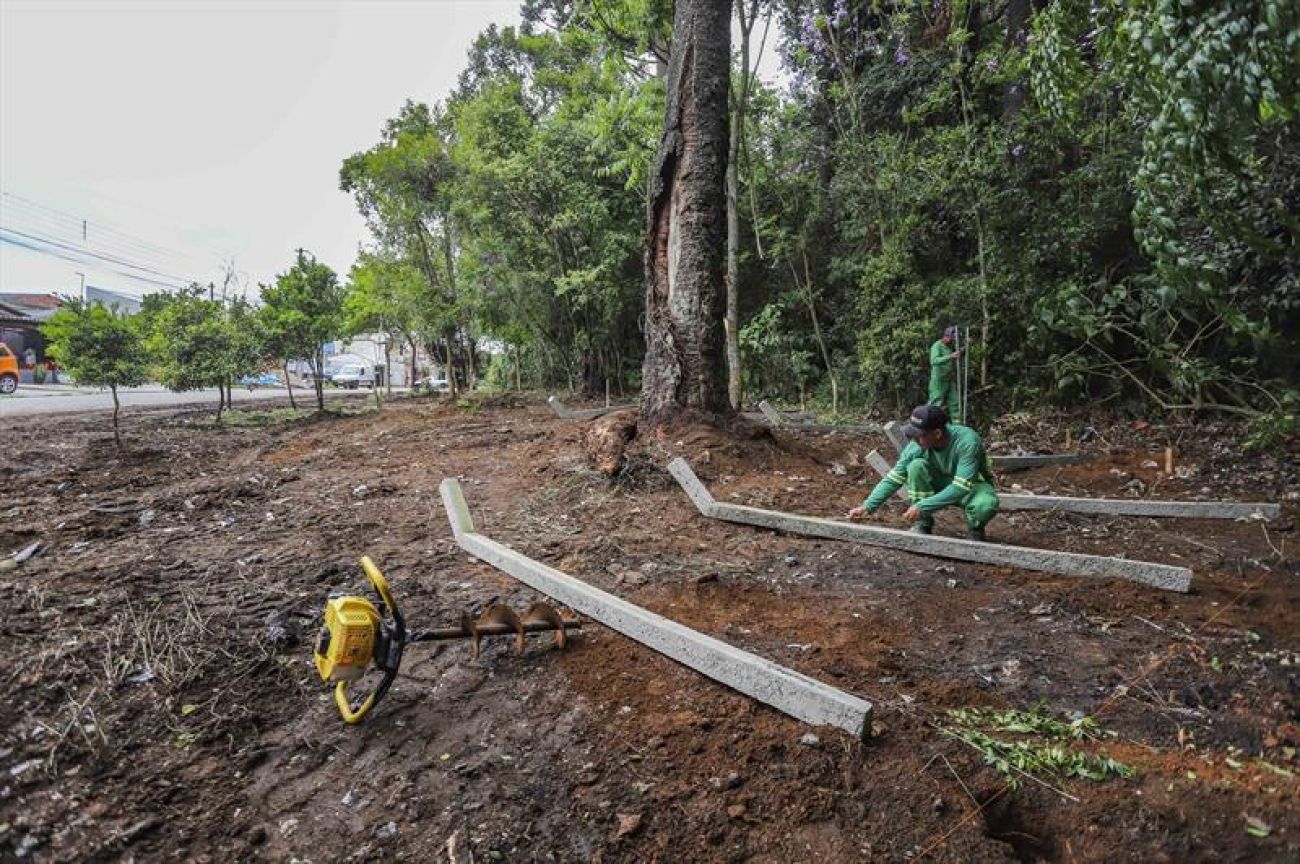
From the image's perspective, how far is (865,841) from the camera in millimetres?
1621

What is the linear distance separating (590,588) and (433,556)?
137cm

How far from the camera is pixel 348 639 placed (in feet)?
6.62

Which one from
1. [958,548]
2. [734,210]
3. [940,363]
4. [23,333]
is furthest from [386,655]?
[23,333]

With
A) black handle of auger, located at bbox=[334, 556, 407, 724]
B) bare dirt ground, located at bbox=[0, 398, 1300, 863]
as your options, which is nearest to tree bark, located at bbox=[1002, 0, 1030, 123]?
bare dirt ground, located at bbox=[0, 398, 1300, 863]

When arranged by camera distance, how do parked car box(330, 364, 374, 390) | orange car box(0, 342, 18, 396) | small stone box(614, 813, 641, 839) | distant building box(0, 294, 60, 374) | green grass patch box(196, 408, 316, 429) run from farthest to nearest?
parked car box(330, 364, 374, 390) < distant building box(0, 294, 60, 374) < orange car box(0, 342, 18, 396) < green grass patch box(196, 408, 316, 429) < small stone box(614, 813, 641, 839)

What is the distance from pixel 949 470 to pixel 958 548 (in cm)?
58

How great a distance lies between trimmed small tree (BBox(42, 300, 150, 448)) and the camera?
29.1 ft

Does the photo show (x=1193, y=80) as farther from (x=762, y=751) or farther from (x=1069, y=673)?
(x=762, y=751)

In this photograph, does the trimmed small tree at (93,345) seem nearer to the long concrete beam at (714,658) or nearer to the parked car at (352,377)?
the long concrete beam at (714,658)

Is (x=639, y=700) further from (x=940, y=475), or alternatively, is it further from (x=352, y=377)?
(x=352, y=377)

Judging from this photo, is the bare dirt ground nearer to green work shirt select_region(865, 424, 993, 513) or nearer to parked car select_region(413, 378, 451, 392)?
green work shirt select_region(865, 424, 993, 513)

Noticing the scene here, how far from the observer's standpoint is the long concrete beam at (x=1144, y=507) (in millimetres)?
4125

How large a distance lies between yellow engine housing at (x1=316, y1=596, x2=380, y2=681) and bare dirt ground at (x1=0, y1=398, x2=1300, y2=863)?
255 mm

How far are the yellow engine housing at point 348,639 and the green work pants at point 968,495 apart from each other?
317 centimetres
